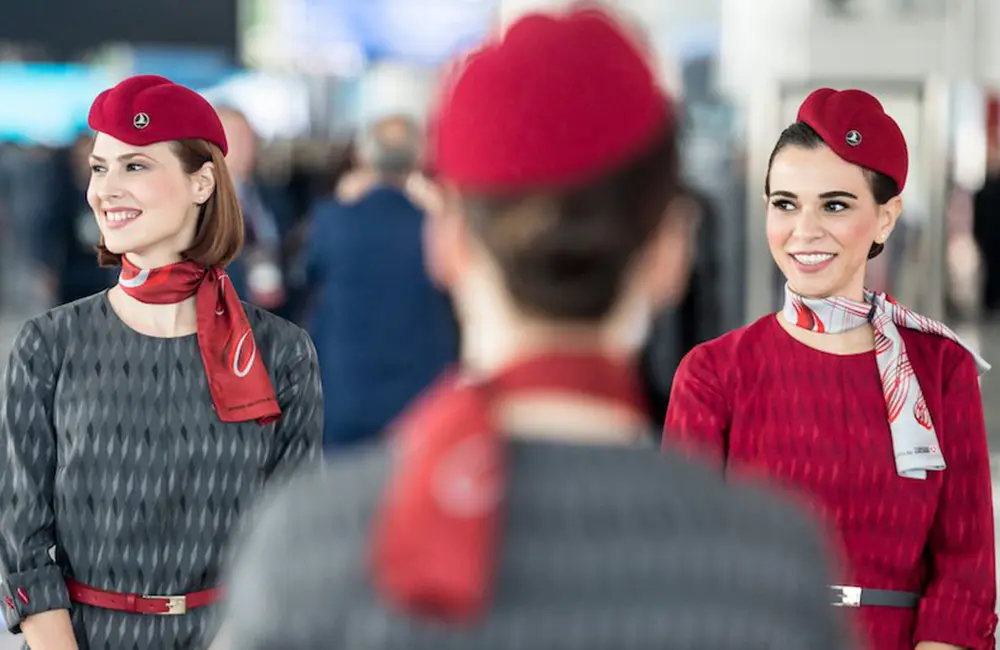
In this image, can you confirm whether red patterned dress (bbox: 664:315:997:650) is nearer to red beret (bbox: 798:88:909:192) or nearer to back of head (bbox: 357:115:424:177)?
red beret (bbox: 798:88:909:192)

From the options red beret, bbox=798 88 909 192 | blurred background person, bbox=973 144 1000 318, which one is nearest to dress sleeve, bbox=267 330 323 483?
red beret, bbox=798 88 909 192

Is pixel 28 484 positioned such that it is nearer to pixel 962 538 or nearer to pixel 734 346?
pixel 734 346

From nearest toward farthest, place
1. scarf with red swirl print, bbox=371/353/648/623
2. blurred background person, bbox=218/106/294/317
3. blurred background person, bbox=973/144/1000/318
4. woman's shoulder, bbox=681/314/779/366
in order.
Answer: scarf with red swirl print, bbox=371/353/648/623
woman's shoulder, bbox=681/314/779/366
blurred background person, bbox=218/106/294/317
blurred background person, bbox=973/144/1000/318

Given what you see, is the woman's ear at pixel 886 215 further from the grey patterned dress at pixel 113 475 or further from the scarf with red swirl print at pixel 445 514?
the scarf with red swirl print at pixel 445 514

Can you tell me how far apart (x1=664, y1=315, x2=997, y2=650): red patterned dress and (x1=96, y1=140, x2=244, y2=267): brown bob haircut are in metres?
0.76

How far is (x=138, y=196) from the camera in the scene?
→ 2402 mm

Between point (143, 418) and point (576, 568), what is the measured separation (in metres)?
1.44

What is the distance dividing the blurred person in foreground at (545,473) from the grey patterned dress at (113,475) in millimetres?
1262

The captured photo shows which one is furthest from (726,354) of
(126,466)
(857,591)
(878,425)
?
(126,466)

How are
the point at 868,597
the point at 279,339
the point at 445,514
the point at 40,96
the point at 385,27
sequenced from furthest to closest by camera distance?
the point at 40,96 → the point at 385,27 → the point at 279,339 → the point at 868,597 → the point at 445,514

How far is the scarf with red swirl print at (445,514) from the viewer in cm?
98

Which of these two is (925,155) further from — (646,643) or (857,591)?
(646,643)

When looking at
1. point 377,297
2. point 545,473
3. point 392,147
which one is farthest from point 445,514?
point 392,147

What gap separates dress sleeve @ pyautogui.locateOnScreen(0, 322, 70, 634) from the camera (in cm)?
225
